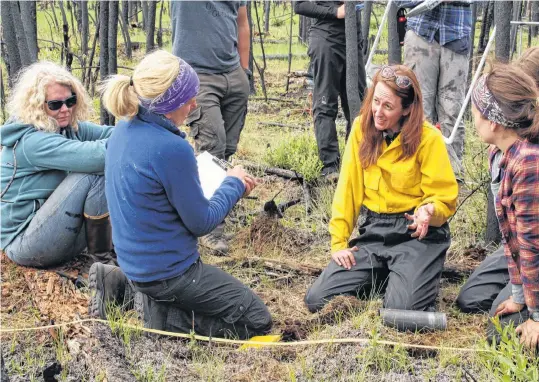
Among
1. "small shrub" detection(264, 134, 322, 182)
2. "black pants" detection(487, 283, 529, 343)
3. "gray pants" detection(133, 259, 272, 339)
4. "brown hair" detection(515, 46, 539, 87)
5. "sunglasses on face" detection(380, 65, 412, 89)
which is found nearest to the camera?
"black pants" detection(487, 283, 529, 343)

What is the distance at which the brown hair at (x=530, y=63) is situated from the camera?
3041 millimetres

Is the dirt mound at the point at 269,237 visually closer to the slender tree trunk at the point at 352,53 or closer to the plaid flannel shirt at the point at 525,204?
the slender tree trunk at the point at 352,53

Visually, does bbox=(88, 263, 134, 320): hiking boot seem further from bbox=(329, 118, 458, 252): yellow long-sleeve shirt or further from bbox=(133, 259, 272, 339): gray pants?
bbox=(329, 118, 458, 252): yellow long-sleeve shirt

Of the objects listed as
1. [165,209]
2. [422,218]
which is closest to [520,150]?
[422,218]

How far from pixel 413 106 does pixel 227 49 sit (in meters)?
1.59

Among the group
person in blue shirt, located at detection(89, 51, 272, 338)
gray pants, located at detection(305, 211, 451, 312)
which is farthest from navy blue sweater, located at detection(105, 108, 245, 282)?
gray pants, located at detection(305, 211, 451, 312)

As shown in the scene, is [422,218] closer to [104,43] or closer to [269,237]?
[269,237]

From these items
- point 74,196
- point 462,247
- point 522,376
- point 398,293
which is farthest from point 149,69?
point 462,247

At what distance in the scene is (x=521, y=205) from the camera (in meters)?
2.62

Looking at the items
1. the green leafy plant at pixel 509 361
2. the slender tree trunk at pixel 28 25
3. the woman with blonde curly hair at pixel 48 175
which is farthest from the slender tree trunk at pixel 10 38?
the green leafy plant at pixel 509 361

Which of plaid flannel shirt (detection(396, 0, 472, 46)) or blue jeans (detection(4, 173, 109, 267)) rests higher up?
plaid flannel shirt (detection(396, 0, 472, 46))

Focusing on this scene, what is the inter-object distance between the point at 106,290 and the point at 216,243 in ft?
3.39

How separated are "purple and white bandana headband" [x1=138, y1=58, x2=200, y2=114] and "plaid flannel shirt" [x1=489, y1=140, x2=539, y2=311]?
4.50 feet

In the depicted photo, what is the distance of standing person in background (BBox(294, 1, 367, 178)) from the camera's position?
5152 millimetres
